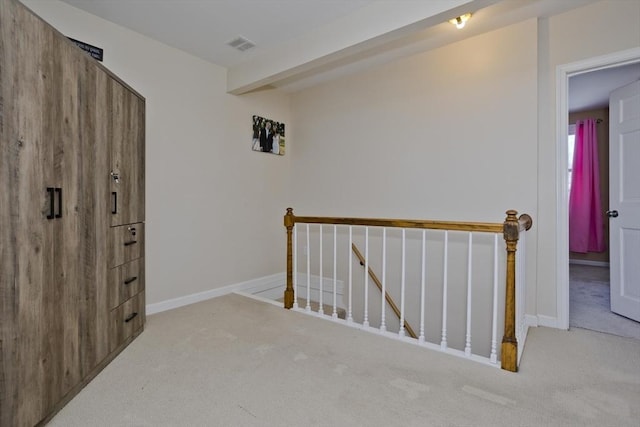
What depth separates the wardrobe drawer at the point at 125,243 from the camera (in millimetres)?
2002

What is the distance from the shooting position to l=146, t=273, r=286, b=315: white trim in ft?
9.70

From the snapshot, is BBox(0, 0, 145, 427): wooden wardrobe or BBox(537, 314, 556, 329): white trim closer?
BBox(0, 0, 145, 427): wooden wardrobe

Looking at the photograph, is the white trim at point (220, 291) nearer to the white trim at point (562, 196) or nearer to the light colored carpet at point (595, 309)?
the white trim at point (562, 196)

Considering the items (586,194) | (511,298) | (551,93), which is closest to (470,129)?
(551,93)

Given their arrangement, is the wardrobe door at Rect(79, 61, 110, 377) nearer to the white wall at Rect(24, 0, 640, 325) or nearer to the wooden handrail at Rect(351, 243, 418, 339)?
the white wall at Rect(24, 0, 640, 325)

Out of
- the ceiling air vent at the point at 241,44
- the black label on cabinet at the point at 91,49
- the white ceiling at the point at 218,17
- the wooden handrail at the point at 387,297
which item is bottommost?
the wooden handrail at the point at 387,297

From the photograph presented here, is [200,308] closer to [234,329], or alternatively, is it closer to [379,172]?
[234,329]

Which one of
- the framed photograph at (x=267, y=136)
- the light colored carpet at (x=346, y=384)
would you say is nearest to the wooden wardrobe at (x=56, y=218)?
the light colored carpet at (x=346, y=384)

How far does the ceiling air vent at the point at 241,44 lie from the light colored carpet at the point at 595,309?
3.70m

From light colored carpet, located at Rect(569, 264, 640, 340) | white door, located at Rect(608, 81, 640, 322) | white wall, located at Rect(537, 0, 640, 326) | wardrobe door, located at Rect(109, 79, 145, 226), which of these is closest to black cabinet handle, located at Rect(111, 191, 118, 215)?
wardrobe door, located at Rect(109, 79, 145, 226)

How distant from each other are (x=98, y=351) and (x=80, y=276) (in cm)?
49

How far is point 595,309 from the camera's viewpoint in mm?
2965

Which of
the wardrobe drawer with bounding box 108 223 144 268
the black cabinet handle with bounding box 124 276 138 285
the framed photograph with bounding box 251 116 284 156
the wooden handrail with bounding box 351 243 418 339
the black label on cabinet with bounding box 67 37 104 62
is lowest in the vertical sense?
the wooden handrail with bounding box 351 243 418 339

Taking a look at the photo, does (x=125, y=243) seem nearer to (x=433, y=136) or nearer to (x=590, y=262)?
(x=433, y=136)
